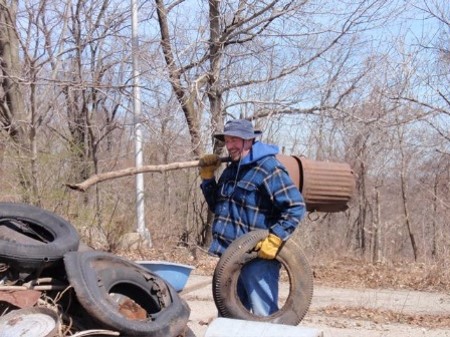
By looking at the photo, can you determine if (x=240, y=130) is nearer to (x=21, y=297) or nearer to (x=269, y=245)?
(x=269, y=245)

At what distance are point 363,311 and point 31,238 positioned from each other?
4150 millimetres

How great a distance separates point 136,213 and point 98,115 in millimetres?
5807

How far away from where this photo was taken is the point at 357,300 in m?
9.76

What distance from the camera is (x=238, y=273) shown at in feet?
18.6

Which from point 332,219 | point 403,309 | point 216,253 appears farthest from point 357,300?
point 332,219

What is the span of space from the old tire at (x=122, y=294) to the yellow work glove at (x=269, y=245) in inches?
29.9

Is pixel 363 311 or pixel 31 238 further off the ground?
pixel 31 238

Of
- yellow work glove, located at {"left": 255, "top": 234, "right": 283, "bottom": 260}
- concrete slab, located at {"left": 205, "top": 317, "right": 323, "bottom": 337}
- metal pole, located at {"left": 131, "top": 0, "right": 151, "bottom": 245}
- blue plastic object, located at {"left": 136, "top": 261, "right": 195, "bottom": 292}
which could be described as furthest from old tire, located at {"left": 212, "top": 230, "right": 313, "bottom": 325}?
metal pole, located at {"left": 131, "top": 0, "right": 151, "bottom": 245}

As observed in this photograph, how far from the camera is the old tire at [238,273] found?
18.1 feet

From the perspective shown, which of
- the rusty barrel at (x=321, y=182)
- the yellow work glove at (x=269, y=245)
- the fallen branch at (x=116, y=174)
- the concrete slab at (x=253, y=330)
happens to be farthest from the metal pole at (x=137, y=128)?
the concrete slab at (x=253, y=330)

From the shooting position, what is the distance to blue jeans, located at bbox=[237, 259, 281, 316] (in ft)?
18.6

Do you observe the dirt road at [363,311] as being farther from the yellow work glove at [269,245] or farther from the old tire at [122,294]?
the yellow work glove at [269,245]

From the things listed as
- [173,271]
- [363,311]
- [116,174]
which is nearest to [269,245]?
[116,174]

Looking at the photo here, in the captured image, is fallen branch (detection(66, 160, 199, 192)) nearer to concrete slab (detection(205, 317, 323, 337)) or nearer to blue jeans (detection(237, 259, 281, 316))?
blue jeans (detection(237, 259, 281, 316))
